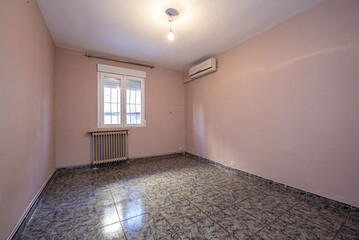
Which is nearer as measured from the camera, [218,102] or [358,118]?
[358,118]

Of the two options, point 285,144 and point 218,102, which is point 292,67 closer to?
point 285,144

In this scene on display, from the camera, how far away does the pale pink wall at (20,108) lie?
125 centimetres

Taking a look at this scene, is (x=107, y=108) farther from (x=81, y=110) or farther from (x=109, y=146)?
(x=109, y=146)

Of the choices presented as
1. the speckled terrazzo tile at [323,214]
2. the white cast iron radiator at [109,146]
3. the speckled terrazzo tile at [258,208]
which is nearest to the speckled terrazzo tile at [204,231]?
the speckled terrazzo tile at [258,208]

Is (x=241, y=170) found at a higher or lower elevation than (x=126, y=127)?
lower

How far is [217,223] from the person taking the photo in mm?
1638

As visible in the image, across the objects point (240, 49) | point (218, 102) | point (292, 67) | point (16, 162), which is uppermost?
point (240, 49)

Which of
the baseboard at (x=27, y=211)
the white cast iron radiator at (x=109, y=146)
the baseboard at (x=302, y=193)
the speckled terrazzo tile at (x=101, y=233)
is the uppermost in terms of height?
the white cast iron radiator at (x=109, y=146)

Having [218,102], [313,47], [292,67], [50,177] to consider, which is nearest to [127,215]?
[50,177]

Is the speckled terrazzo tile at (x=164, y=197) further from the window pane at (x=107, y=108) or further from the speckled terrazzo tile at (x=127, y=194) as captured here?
the window pane at (x=107, y=108)

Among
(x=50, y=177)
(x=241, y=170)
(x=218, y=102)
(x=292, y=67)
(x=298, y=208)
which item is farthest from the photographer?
(x=218, y=102)

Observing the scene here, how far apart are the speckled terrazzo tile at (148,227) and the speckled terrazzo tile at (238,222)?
0.56 metres

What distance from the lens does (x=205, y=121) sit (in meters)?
4.09

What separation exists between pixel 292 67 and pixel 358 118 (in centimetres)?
105
